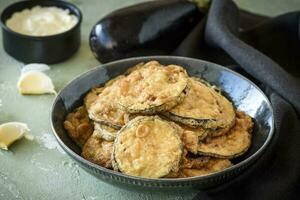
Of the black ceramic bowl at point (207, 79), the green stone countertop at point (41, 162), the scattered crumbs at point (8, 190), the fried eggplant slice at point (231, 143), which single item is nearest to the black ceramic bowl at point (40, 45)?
the green stone countertop at point (41, 162)

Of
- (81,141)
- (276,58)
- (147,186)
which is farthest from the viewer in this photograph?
(276,58)

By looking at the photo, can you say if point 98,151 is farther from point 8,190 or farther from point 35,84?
point 35,84

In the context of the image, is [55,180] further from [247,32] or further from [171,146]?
[247,32]

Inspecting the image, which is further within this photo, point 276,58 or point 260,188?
point 276,58

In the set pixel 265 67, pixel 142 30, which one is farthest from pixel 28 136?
pixel 265 67

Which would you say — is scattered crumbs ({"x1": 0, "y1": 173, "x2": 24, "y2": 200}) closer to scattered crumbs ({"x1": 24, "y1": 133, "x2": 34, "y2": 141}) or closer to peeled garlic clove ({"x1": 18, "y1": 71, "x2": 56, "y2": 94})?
scattered crumbs ({"x1": 24, "y1": 133, "x2": 34, "y2": 141})

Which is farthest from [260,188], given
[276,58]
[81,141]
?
[276,58]
